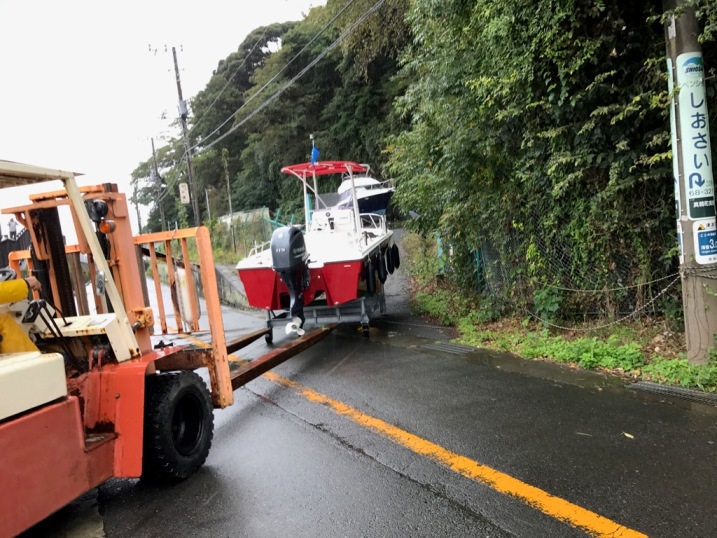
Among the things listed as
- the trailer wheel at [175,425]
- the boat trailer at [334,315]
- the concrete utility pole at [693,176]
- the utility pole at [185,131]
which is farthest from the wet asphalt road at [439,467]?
the utility pole at [185,131]

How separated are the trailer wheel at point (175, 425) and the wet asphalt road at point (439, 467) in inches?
6.0

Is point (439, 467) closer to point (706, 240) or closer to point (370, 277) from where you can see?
point (706, 240)

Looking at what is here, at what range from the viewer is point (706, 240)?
4.55 m

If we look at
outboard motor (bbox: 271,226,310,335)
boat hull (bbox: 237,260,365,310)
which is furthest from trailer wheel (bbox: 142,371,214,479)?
boat hull (bbox: 237,260,365,310)

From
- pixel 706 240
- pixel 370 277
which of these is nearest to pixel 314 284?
pixel 370 277

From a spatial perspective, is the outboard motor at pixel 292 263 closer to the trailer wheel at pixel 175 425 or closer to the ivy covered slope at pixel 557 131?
the ivy covered slope at pixel 557 131

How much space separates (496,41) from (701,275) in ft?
11.6

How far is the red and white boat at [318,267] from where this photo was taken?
6.89m

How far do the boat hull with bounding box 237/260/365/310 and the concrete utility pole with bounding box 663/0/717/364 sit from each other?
4.13 meters

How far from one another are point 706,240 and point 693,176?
60 centimetres

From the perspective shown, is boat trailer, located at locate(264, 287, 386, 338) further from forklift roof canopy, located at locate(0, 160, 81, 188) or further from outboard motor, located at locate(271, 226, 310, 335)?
forklift roof canopy, located at locate(0, 160, 81, 188)

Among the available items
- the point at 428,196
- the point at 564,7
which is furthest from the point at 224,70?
the point at 564,7

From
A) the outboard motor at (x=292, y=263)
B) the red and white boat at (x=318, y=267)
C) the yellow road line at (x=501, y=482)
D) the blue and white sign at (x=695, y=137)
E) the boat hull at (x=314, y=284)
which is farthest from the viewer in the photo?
the boat hull at (x=314, y=284)

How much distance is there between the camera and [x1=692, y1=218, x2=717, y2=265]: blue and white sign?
4.54 metres
